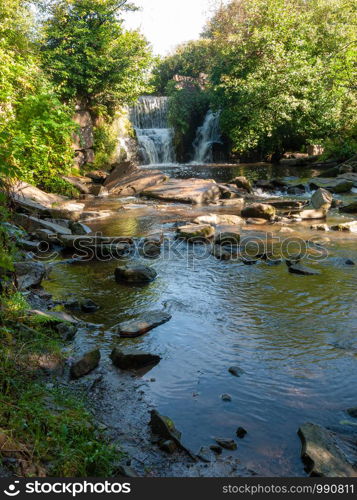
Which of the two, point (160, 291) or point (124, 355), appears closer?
point (124, 355)

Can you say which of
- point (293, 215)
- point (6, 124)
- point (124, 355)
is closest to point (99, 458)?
point (124, 355)

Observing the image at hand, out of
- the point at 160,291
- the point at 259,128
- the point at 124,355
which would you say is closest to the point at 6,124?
the point at 160,291

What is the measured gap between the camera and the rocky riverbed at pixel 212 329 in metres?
3.13

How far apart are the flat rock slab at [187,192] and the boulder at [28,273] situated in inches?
372

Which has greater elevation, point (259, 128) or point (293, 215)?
point (259, 128)

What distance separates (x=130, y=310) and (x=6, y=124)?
4123mm

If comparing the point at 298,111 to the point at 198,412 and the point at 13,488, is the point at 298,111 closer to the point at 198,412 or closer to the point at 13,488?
the point at 198,412

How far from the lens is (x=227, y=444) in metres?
3.06

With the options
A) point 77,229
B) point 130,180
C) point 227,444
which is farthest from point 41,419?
point 130,180

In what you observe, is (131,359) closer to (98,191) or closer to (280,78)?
(98,191)

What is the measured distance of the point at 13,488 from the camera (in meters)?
2.17

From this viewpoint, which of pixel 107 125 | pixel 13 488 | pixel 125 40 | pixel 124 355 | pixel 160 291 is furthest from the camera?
pixel 107 125

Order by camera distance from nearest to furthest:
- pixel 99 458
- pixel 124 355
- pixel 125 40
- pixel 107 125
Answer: pixel 99 458 < pixel 124 355 < pixel 125 40 < pixel 107 125

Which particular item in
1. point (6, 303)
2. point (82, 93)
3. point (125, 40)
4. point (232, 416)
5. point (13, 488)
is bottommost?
point (232, 416)
